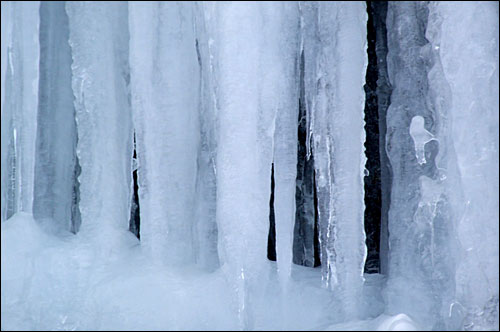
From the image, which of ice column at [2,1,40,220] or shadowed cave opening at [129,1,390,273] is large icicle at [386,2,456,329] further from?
ice column at [2,1,40,220]

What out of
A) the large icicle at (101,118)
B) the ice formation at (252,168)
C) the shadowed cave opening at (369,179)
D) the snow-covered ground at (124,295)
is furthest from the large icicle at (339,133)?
the large icicle at (101,118)

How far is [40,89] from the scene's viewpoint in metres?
1.98

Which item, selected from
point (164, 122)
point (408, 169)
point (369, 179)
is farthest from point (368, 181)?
point (164, 122)

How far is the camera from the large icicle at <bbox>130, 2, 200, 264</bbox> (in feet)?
5.55

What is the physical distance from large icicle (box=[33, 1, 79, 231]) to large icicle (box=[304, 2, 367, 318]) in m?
0.87

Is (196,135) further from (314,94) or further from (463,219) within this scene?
(463,219)

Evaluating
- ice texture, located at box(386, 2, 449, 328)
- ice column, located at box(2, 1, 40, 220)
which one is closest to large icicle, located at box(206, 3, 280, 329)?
ice texture, located at box(386, 2, 449, 328)

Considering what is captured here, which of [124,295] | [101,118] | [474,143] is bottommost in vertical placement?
[124,295]

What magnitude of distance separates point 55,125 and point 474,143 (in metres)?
1.33

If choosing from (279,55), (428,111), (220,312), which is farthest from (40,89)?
(428,111)

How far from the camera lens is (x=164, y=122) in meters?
1.70

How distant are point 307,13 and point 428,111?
43 centimetres

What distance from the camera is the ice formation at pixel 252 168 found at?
1506 millimetres

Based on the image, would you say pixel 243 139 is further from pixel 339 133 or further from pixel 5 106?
pixel 5 106
